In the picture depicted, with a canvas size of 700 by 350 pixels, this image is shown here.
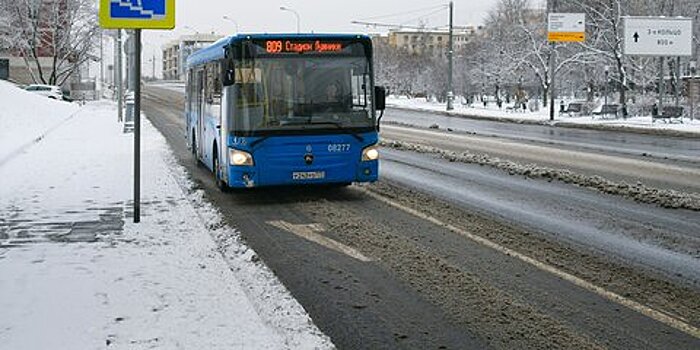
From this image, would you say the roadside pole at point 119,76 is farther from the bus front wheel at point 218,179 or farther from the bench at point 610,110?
the bench at point 610,110

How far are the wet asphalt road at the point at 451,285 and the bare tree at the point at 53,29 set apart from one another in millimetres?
64306

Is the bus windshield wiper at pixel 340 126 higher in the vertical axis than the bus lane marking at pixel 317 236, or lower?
higher

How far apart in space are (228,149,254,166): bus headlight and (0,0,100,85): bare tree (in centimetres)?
6271

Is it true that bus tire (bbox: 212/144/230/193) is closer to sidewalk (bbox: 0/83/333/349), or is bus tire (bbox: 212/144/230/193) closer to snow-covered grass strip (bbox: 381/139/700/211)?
sidewalk (bbox: 0/83/333/349)

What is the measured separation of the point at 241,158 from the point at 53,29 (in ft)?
213

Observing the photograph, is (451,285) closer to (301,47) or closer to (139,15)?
(139,15)

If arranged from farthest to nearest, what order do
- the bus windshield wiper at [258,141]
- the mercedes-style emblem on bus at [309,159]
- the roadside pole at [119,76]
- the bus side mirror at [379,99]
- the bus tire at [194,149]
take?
1. the roadside pole at [119,76]
2. the bus tire at [194,149]
3. the bus side mirror at [379,99]
4. the mercedes-style emblem on bus at [309,159]
5. the bus windshield wiper at [258,141]

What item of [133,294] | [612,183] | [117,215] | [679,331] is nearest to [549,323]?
[679,331]

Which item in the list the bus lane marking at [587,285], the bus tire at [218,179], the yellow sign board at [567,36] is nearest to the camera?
the bus lane marking at [587,285]

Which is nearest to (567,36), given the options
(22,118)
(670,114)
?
(670,114)

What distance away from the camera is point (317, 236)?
10.2 metres

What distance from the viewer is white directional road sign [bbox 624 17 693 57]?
45.8 meters

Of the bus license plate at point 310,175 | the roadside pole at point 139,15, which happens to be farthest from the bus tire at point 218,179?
the roadside pole at point 139,15

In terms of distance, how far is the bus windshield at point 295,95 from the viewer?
1322 centimetres
